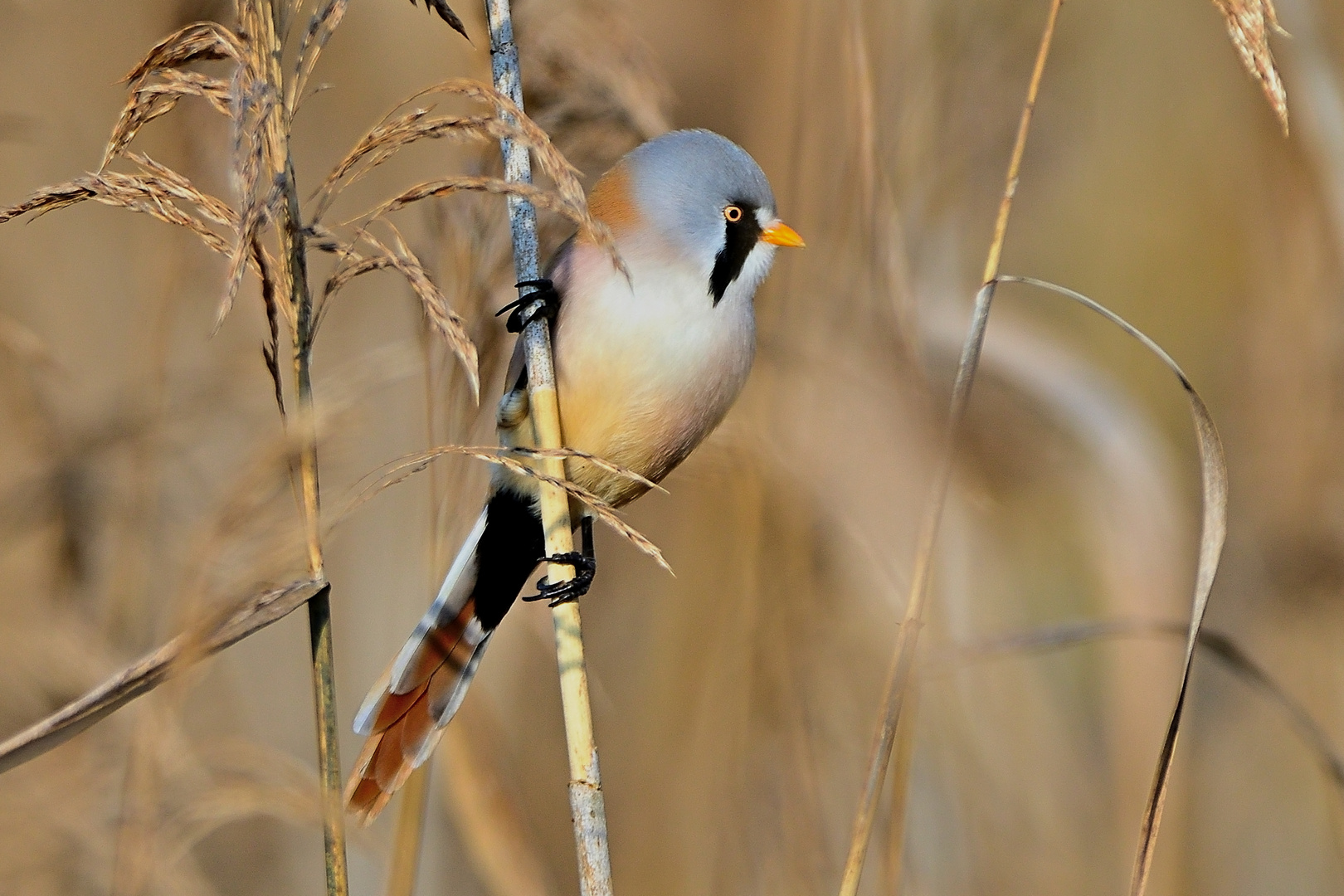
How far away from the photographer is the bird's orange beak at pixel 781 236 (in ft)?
6.48

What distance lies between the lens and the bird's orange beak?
1974 millimetres

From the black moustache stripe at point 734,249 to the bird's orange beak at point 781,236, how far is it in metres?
0.02

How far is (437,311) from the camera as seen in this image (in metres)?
1.12

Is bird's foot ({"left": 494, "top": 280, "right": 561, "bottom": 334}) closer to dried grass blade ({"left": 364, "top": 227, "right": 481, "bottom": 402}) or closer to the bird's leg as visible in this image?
the bird's leg

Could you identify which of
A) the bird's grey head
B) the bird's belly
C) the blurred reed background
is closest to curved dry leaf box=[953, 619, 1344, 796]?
the blurred reed background

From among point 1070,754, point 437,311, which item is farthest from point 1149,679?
point 437,311

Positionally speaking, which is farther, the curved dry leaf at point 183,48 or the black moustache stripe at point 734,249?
the black moustache stripe at point 734,249

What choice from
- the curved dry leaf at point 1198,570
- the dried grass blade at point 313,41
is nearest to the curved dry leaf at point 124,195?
the dried grass blade at point 313,41

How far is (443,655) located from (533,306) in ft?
1.99

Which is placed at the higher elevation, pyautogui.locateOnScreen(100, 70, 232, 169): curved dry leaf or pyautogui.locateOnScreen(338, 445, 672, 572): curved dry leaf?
pyautogui.locateOnScreen(100, 70, 232, 169): curved dry leaf

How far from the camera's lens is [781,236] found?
198 cm

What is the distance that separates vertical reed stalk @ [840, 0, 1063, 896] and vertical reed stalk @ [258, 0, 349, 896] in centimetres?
49

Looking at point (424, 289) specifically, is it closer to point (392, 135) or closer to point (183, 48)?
point (392, 135)

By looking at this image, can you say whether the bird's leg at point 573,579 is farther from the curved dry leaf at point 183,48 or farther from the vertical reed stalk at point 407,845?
the curved dry leaf at point 183,48
